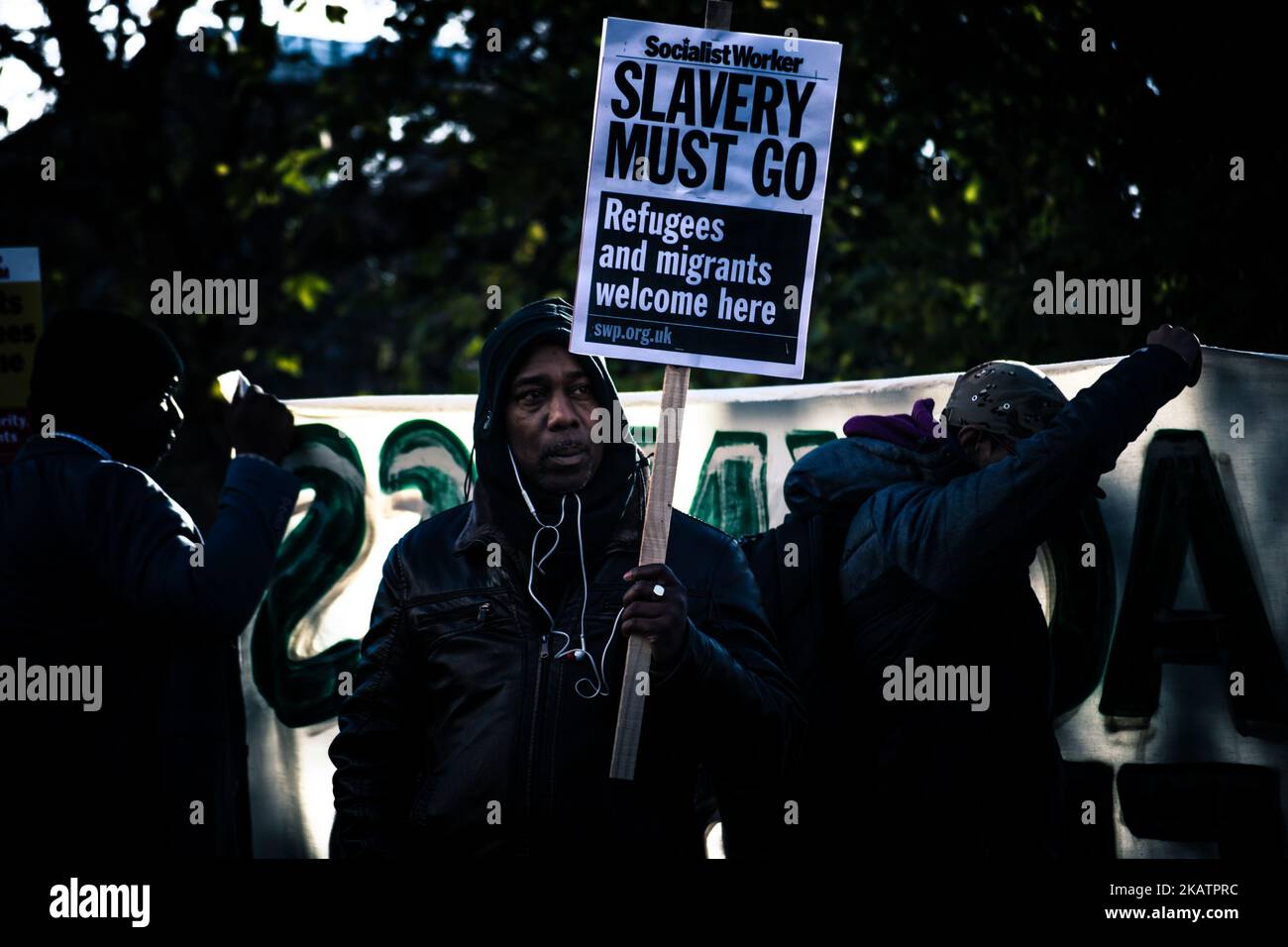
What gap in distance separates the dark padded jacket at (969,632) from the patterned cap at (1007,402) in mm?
168

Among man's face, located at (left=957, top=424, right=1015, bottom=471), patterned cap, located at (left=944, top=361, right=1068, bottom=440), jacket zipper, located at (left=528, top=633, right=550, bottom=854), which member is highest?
patterned cap, located at (left=944, top=361, right=1068, bottom=440)

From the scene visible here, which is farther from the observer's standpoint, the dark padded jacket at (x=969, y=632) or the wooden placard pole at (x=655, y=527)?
the dark padded jacket at (x=969, y=632)

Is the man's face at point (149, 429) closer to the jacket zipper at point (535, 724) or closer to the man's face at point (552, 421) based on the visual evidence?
the man's face at point (552, 421)

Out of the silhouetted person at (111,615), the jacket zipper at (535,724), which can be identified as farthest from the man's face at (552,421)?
the silhouetted person at (111,615)

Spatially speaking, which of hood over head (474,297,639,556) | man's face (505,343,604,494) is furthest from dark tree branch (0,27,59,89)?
man's face (505,343,604,494)

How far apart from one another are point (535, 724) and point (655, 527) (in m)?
0.46

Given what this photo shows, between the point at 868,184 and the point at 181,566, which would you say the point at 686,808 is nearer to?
the point at 181,566

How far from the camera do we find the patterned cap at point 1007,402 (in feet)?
11.5

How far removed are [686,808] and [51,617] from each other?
151 cm

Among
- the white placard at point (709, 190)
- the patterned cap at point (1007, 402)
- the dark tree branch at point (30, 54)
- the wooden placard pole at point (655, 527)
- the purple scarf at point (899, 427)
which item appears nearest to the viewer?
the wooden placard pole at point (655, 527)

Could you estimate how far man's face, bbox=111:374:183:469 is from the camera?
11.6 ft

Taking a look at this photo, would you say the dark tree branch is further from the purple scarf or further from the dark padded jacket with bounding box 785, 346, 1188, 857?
the dark padded jacket with bounding box 785, 346, 1188, 857
